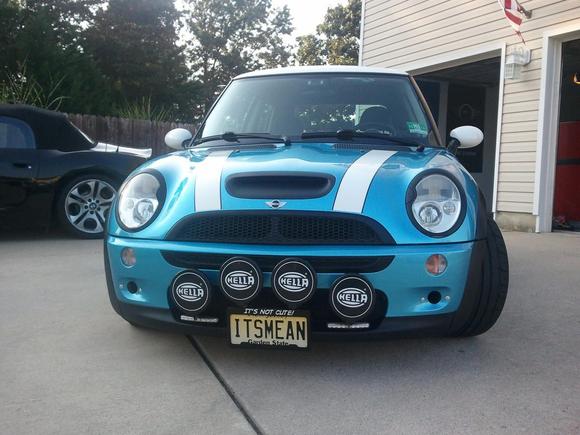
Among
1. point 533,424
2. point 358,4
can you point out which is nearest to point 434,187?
point 533,424

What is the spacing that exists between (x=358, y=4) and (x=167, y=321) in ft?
107

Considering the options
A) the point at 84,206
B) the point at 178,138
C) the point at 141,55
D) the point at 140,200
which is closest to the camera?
the point at 140,200

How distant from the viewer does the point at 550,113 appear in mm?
7211

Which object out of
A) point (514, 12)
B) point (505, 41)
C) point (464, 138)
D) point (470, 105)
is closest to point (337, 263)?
point (464, 138)

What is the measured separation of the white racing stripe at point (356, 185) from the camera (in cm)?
227

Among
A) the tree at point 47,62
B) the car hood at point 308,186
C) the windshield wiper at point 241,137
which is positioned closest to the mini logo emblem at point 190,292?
the car hood at point 308,186

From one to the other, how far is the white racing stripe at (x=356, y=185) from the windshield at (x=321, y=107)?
27.6 inches

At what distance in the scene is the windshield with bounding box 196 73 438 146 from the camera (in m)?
3.30

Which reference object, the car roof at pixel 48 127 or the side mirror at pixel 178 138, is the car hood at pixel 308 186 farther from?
the car roof at pixel 48 127

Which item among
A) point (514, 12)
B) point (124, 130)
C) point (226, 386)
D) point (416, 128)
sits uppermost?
point (514, 12)

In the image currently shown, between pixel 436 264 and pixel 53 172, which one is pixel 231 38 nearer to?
pixel 53 172

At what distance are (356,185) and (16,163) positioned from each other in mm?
4193

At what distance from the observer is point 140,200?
2545mm

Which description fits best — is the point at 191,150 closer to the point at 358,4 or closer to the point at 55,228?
the point at 55,228
